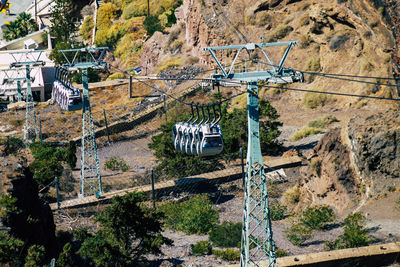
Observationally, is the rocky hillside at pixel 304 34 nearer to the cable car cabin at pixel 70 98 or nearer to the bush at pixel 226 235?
the cable car cabin at pixel 70 98

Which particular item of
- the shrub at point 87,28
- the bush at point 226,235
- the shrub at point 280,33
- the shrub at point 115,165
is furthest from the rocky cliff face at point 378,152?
the shrub at point 87,28

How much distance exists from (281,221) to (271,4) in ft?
100

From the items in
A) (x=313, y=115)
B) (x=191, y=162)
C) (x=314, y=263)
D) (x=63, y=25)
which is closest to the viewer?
(x=314, y=263)

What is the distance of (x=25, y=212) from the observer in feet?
72.4

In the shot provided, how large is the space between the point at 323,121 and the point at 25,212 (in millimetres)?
23386

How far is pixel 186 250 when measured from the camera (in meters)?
25.3

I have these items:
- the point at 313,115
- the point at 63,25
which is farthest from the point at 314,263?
A: the point at 63,25

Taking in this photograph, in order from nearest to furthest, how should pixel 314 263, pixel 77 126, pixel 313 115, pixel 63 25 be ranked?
1. pixel 314 263
2. pixel 313 115
3. pixel 77 126
4. pixel 63 25

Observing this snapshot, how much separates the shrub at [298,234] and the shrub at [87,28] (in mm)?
57610

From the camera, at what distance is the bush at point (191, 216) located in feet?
91.4

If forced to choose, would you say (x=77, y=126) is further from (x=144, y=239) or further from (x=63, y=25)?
(x=63, y=25)

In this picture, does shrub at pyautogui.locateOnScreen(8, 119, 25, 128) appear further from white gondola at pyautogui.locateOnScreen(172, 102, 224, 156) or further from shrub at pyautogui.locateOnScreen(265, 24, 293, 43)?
white gondola at pyautogui.locateOnScreen(172, 102, 224, 156)

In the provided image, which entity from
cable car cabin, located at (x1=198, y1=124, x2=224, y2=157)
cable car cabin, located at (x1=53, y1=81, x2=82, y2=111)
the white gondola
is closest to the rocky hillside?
cable car cabin, located at (x1=53, y1=81, x2=82, y2=111)

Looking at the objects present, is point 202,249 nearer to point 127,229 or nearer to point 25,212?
point 127,229
